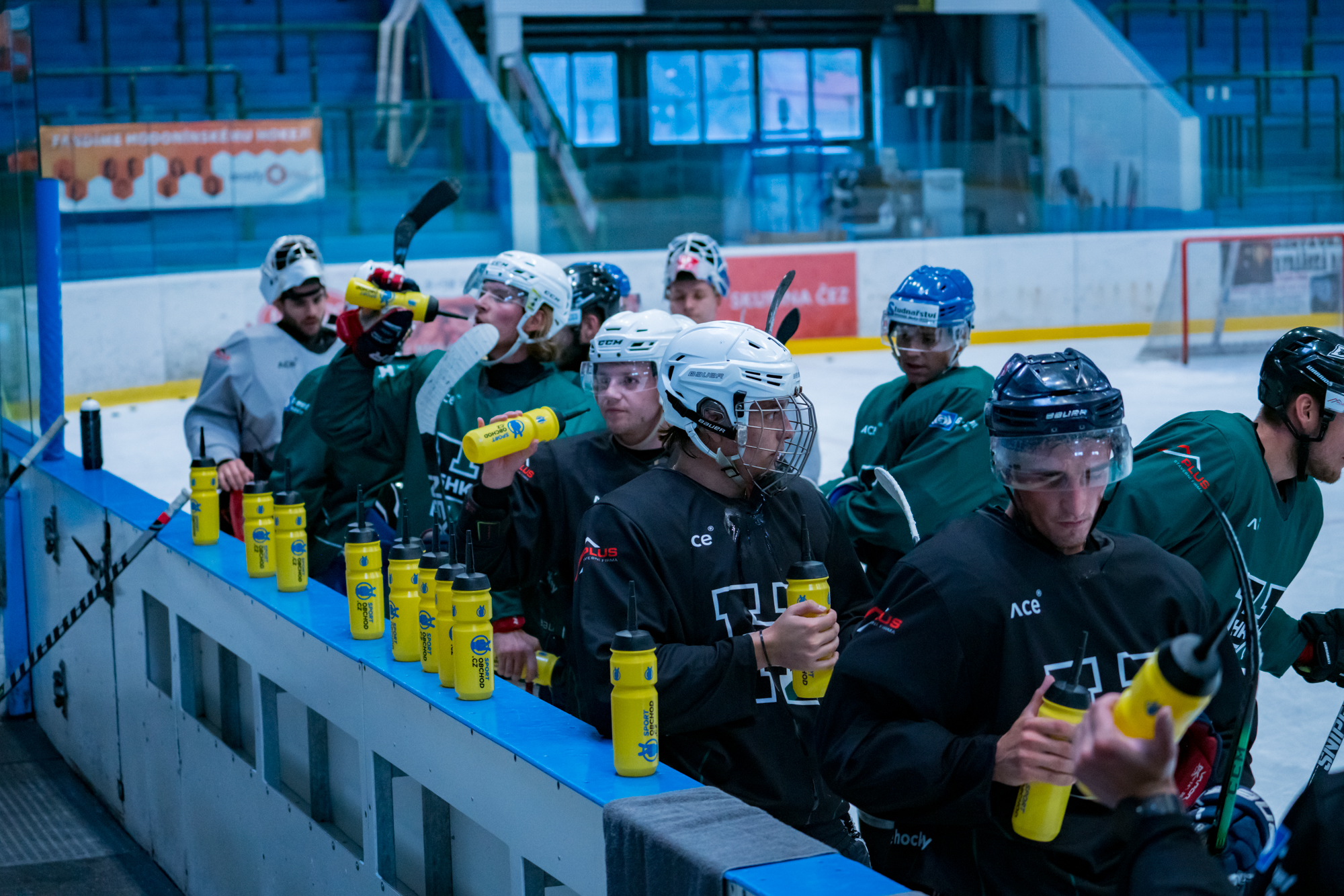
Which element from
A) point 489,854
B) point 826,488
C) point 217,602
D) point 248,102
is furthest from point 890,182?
point 489,854

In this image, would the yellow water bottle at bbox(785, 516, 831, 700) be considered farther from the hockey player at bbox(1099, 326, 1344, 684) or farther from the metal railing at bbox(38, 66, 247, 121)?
the metal railing at bbox(38, 66, 247, 121)

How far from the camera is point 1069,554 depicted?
1880 millimetres

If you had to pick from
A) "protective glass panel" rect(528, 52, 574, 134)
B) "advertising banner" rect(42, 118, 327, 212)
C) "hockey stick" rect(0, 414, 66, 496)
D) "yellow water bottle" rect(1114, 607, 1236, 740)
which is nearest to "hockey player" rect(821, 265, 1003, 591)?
"yellow water bottle" rect(1114, 607, 1236, 740)

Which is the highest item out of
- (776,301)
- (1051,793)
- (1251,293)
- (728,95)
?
(728,95)

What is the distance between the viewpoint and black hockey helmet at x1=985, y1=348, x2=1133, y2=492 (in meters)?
1.88

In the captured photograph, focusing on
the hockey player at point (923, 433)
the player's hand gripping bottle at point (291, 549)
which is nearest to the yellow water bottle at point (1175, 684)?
the player's hand gripping bottle at point (291, 549)

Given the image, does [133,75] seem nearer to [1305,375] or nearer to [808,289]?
[808,289]

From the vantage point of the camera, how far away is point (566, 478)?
3117mm

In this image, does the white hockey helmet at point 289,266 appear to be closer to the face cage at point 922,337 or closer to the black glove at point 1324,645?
the face cage at point 922,337

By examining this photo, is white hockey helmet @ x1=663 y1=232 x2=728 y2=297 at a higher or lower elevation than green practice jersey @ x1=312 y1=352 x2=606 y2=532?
higher

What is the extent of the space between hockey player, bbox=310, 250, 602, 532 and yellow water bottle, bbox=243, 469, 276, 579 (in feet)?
1.34

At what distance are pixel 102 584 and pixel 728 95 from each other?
16342 mm

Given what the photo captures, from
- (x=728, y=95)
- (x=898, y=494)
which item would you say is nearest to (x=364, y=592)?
(x=898, y=494)

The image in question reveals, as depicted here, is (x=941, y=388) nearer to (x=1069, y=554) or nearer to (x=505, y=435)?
(x=505, y=435)
